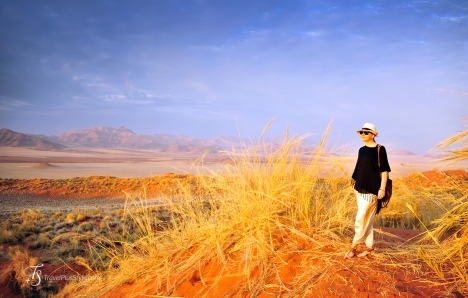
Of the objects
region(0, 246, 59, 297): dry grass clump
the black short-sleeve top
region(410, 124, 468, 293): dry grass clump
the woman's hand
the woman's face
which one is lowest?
region(0, 246, 59, 297): dry grass clump

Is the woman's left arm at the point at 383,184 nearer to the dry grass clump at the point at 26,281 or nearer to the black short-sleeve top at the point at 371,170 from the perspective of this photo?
the black short-sleeve top at the point at 371,170

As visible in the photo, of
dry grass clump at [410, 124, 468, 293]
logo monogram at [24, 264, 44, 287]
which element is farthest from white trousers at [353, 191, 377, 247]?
logo monogram at [24, 264, 44, 287]

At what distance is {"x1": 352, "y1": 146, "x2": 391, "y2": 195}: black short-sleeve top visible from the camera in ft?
12.8

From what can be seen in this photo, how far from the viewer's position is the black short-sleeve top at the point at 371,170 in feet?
12.8

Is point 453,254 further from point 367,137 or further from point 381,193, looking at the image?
point 367,137

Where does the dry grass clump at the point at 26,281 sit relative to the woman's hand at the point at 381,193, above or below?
below

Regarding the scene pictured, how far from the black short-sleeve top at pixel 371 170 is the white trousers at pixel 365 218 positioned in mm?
88

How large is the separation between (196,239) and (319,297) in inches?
85.2

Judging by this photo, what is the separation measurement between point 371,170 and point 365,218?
1.95 ft

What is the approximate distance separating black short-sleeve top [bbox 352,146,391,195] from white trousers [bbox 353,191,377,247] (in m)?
0.09

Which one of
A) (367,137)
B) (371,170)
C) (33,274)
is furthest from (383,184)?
(33,274)

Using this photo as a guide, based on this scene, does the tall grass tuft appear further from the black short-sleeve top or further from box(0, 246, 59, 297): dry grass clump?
box(0, 246, 59, 297): dry grass clump

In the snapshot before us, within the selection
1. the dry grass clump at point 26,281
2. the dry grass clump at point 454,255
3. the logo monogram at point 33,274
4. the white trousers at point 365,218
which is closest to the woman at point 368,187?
the white trousers at point 365,218

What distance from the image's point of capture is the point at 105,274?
5.99m
